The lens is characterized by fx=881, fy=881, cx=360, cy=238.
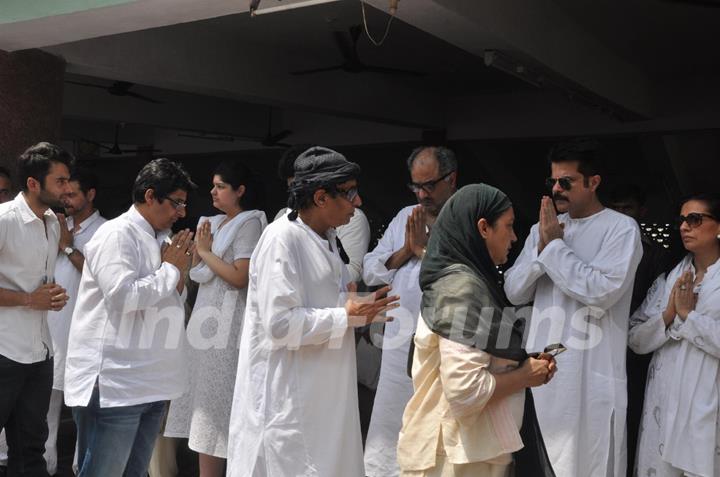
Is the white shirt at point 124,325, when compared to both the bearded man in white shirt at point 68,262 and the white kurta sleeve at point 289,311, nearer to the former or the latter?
the white kurta sleeve at point 289,311

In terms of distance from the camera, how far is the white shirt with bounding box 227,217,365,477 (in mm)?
3137

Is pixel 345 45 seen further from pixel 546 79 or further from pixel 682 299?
pixel 682 299

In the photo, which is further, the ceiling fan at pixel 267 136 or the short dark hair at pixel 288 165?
the ceiling fan at pixel 267 136

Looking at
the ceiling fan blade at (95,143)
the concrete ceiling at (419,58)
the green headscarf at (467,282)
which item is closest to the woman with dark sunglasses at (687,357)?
the green headscarf at (467,282)

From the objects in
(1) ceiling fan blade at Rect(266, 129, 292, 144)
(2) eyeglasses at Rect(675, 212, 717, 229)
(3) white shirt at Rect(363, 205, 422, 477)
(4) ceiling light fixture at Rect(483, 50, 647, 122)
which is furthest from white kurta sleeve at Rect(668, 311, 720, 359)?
(1) ceiling fan blade at Rect(266, 129, 292, 144)

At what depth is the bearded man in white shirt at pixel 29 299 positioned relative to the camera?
4.24 meters

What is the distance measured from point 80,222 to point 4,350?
1.65 meters

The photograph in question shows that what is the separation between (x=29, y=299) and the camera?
4.24 metres

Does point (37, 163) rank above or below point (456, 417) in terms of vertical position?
above

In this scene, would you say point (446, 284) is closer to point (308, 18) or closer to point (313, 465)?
point (313, 465)

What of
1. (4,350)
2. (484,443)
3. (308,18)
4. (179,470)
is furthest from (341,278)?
(308,18)

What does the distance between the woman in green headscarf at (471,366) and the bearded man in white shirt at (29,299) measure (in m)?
2.27

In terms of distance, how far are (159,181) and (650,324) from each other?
2363 mm

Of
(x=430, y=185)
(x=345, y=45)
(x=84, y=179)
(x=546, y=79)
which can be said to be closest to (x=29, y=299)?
(x=84, y=179)
